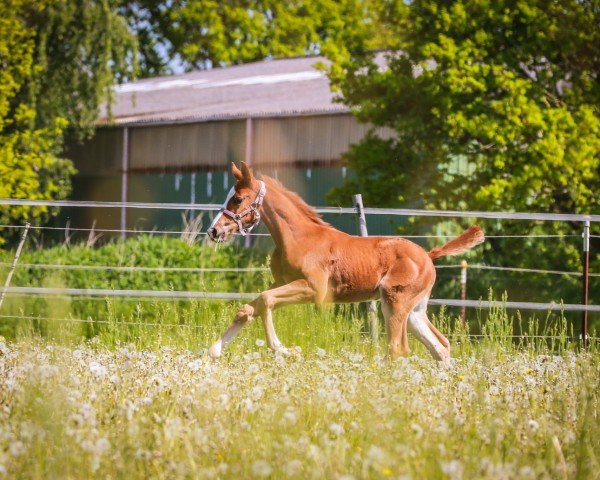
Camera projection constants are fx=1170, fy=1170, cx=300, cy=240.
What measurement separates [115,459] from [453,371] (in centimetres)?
354

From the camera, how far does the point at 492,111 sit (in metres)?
17.0

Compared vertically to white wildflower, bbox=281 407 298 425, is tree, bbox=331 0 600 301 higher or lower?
higher

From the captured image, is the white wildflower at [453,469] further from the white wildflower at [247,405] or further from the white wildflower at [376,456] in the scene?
the white wildflower at [247,405]

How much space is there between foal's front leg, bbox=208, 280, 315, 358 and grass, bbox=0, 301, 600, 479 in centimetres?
23

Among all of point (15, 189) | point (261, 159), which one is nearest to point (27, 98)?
point (15, 189)

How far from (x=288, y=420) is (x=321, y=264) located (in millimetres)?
3315

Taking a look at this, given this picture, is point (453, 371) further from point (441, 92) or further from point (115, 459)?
point (441, 92)

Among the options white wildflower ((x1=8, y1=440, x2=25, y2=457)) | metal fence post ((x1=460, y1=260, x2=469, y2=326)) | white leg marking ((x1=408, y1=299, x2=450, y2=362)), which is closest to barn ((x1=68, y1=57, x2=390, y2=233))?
metal fence post ((x1=460, y1=260, x2=469, y2=326))

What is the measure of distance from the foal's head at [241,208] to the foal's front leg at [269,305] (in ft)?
1.55

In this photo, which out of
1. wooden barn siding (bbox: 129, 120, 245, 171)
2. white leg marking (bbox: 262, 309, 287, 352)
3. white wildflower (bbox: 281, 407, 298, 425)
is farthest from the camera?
wooden barn siding (bbox: 129, 120, 245, 171)

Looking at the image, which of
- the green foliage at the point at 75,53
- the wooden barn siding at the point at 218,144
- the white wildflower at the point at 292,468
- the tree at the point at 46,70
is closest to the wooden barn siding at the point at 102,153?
the wooden barn siding at the point at 218,144

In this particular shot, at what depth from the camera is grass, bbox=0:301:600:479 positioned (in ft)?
14.6

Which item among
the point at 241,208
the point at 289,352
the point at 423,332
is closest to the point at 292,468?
the point at 289,352

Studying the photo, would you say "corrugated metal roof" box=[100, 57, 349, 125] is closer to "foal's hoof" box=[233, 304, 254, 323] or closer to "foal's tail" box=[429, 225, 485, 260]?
"foal's tail" box=[429, 225, 485, 260]
